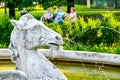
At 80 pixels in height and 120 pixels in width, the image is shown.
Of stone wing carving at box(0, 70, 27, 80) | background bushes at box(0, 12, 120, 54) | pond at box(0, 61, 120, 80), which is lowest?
pond at box(0, 61, 120, 80)

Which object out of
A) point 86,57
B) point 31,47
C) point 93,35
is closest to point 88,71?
point 86,57

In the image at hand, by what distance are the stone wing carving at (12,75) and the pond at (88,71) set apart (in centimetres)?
235

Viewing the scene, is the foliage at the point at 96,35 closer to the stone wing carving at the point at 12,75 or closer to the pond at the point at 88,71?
the pond at the point at 88,71

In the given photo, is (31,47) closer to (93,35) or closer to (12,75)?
(12,75)

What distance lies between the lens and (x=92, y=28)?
10.6 m

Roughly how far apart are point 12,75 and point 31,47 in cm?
41

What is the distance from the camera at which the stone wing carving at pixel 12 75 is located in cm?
516

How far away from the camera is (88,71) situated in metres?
7.90

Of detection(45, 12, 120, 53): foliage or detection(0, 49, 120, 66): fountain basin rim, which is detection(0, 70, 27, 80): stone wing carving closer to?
detection(0, 49, 120, 66): fountain basin rim

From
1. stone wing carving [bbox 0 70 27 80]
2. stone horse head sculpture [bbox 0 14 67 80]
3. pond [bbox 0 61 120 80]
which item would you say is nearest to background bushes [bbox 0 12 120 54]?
pond [bbox 0 61 120 80]

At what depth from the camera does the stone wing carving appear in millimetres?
5156

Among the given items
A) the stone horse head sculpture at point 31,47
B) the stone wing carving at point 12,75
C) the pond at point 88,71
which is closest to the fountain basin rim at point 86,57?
the pond at point 88,71

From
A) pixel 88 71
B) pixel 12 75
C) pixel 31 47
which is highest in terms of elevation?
pixel 31 47

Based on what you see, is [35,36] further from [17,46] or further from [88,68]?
[88,68]
